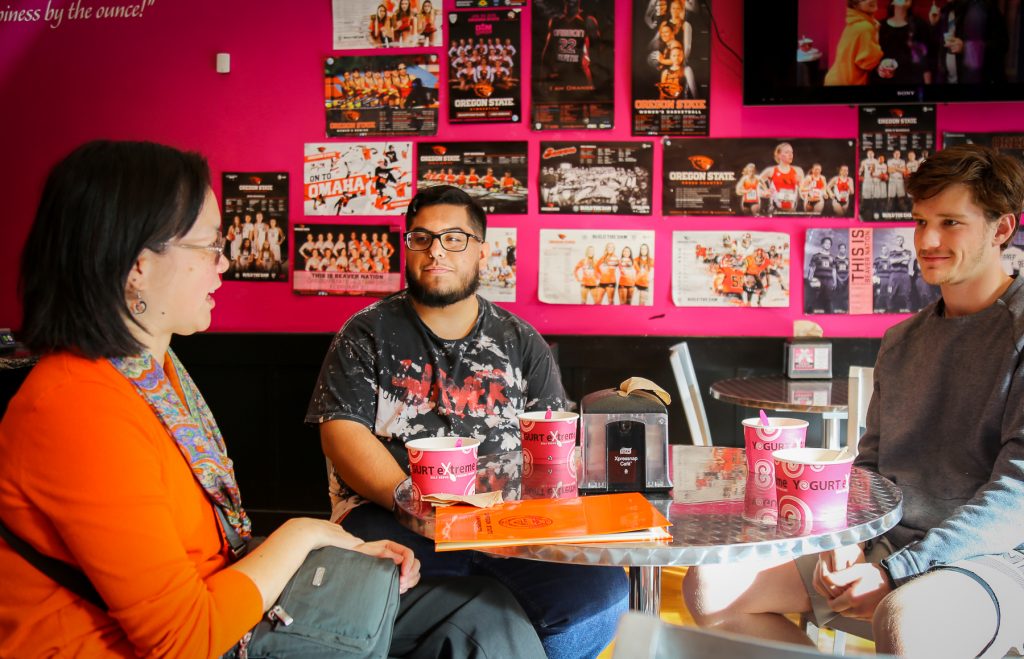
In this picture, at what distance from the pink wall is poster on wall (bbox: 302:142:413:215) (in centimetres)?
9

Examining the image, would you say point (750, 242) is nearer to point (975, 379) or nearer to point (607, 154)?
point (607, 154)

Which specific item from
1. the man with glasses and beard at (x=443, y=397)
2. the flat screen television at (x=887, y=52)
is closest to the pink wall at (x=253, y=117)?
the flat screen television at (x=887, y=52)

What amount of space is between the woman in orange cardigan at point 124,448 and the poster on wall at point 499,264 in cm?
250

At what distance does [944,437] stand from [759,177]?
84.0 inches

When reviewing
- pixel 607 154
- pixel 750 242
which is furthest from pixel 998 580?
pixel 607 154

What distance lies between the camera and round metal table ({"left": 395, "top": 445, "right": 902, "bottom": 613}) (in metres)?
A: 1.35

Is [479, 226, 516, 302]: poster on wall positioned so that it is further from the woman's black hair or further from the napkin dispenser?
the woman's black hair

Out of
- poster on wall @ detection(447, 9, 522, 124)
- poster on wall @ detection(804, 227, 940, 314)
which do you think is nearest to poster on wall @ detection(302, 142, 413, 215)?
poster on wall @ detection(447, 9, 522, 124)

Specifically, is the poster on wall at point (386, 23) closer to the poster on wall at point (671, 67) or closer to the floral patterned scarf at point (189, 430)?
the poster on wall at point (671, 67)

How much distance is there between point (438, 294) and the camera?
2.45 m

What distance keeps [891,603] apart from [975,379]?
608 millimetres

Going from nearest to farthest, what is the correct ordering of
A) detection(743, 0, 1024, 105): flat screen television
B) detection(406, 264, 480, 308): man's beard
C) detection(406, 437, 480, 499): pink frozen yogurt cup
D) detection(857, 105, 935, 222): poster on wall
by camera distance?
detection(406, 437, 480, 499): pink frozen yogurt cup < detection(406, 264, 480, 308): man's beard < detection(743, 0, 1024, 105): flat screen television < detection(857, 105, 935, 222): poster on wall

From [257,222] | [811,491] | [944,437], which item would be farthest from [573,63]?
[811,491]

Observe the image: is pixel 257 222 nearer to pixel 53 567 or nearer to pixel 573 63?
pixel 573 63
